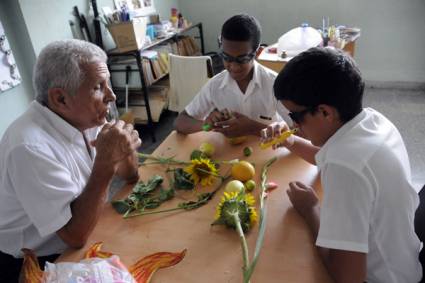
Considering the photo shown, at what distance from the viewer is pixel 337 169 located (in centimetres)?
78

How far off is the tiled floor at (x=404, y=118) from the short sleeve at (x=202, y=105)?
1.57 meters

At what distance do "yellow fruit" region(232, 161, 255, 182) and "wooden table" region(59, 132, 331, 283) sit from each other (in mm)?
39

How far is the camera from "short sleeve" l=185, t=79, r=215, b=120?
5.98 feet

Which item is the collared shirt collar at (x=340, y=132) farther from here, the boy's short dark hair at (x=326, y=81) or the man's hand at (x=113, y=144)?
the man's hand at (x=113, y=144)

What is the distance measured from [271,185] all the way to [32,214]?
31.2 inches

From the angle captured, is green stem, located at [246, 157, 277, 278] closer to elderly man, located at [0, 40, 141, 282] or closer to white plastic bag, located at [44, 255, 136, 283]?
white plastic bag, located at [44, 255, 136, 283]

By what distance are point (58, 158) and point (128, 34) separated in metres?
2.22

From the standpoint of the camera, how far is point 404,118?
3.33m

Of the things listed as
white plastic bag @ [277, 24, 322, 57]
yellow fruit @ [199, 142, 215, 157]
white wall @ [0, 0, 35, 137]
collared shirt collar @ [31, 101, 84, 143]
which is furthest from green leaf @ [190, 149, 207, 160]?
white plastic bag @ [277, 24, 322, 57]

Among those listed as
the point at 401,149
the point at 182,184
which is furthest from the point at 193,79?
the point at 401,149

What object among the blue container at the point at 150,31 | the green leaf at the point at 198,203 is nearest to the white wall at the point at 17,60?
the blue container at the point at 150,31

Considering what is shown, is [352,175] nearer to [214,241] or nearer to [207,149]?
[214,241]

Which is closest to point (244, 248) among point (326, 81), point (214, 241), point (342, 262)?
point (214, 241)

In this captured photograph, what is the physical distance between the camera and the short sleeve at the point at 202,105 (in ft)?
5.98
